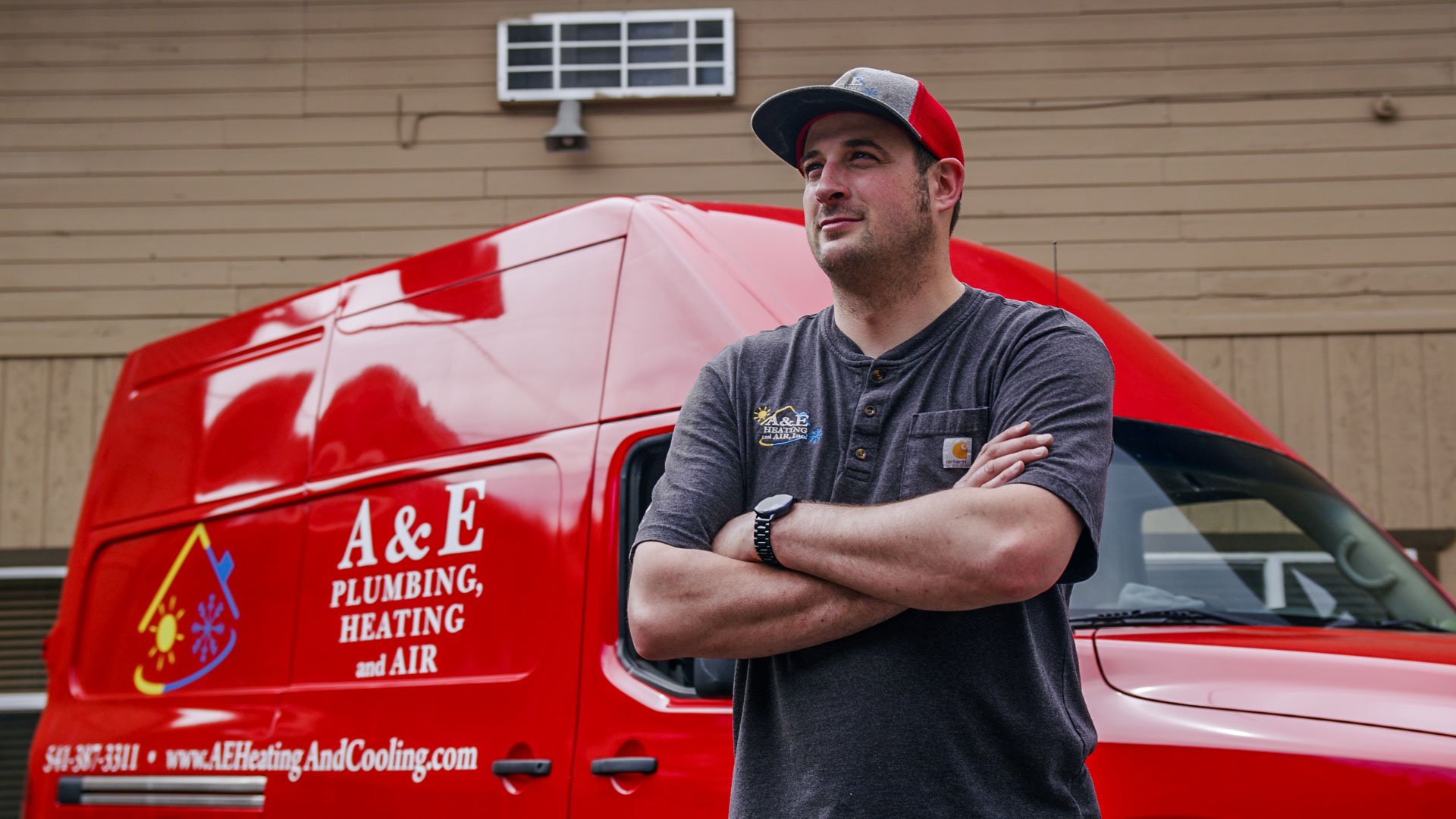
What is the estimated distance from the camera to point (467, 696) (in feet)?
12.4

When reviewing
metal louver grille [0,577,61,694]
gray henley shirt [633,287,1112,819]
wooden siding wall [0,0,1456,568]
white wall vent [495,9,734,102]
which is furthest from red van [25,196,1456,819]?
metal louver grille [0,577,61,694]

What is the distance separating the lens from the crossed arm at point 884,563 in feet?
6.29

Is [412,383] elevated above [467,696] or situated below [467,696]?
above

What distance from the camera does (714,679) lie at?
3.10 meters

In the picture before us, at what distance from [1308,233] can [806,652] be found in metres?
6.83

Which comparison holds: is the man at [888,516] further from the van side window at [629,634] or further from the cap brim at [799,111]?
the van side window at [629,634]

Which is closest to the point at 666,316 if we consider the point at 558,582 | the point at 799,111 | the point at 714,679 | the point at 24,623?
the point at 558,582

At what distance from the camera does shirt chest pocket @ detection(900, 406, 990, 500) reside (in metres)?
2.04

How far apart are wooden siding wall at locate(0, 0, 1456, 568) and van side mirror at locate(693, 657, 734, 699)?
5.22 metres

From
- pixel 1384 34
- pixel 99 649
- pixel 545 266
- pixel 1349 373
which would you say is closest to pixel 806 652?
pixel 545 266

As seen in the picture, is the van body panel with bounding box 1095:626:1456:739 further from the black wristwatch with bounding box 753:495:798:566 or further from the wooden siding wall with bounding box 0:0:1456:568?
the wooden siding wall with bounding box 0:0:1456:568

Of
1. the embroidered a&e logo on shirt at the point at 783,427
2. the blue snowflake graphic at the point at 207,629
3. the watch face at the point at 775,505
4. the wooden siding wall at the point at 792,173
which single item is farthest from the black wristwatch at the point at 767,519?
the wooden siding wall at the point at 792,173

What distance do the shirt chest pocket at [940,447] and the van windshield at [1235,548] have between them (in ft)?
3.64

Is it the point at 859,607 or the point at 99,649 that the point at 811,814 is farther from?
the point at 99,649
